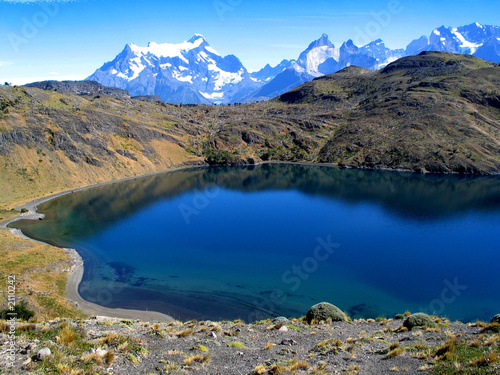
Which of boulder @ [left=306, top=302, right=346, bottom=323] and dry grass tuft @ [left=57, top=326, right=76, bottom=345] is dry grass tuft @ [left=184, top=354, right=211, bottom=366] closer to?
dry grass tuft @ [left=57, top=326, right=76, bottom=345]

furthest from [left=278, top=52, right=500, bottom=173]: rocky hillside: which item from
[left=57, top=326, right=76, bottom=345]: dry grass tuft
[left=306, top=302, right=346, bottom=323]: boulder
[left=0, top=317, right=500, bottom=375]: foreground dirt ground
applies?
[left=57, top=326, right=76, bottom=345]: dry grass tuft

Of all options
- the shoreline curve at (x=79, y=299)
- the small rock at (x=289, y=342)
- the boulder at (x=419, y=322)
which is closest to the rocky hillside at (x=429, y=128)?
the boulder at (x=419, y=322)

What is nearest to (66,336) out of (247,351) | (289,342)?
(247,351)

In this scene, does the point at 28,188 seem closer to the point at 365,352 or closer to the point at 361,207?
the point at 361,207

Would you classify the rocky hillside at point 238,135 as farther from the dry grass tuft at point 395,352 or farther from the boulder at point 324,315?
the dry grass tuft at point 395,352

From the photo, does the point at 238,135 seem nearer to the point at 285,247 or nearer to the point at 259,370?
the point at 285,247

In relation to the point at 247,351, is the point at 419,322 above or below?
above

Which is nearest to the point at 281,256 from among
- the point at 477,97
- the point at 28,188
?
the point at 28,188
